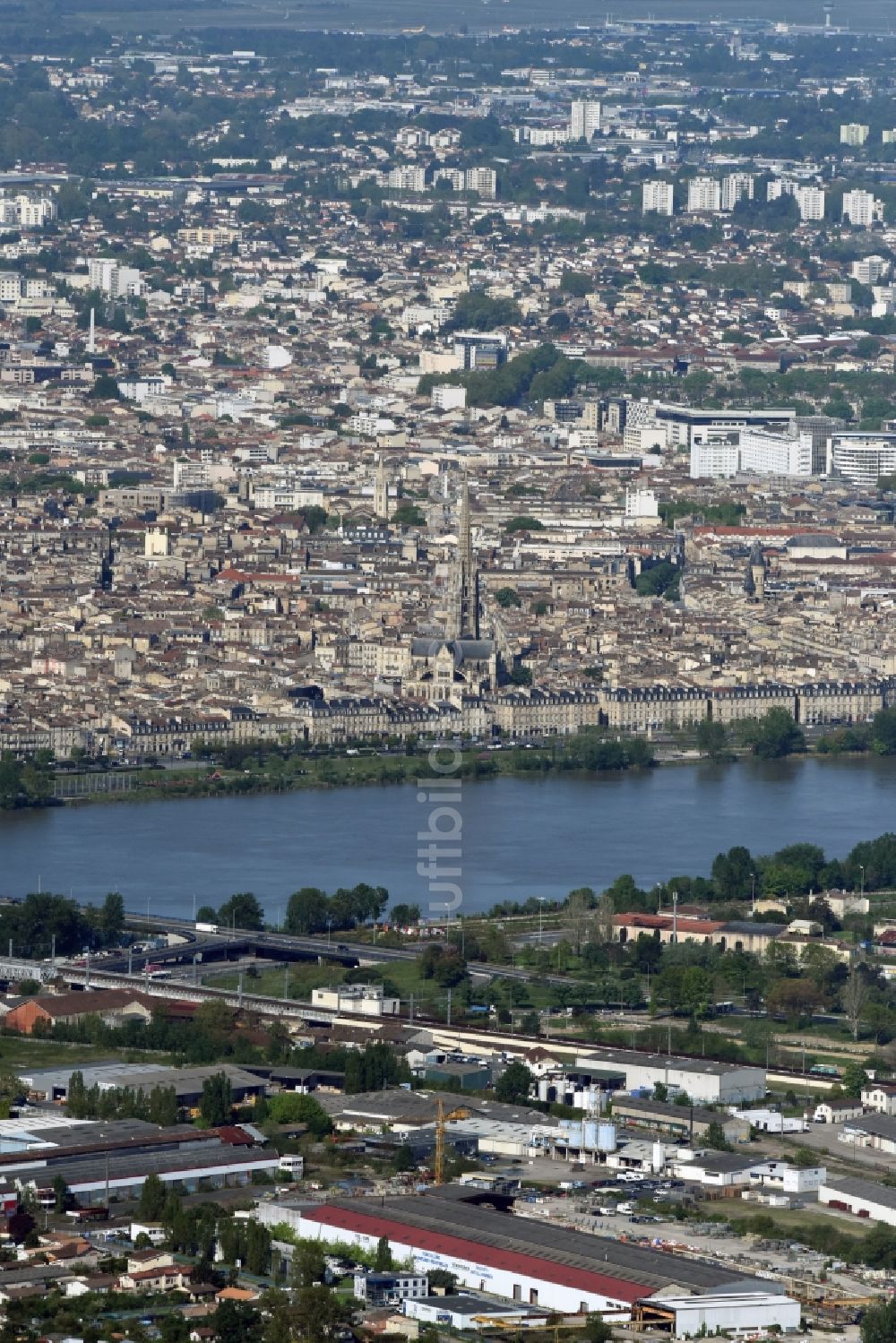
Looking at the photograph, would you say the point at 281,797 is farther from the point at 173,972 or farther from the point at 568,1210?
the point at 568,1210

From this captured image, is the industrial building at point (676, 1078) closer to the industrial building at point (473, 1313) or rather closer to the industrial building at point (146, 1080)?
the industrial building at point (146, 1080)

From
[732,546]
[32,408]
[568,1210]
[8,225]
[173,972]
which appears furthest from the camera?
[8,225]

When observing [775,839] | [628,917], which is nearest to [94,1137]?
[628,917]

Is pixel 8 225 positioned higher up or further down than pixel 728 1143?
higher up

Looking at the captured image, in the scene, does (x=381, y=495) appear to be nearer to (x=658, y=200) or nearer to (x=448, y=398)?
(x=448, y=398)

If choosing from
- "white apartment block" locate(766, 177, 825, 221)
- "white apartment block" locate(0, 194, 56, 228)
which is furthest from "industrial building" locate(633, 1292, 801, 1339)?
"white apartment block" locate(766, 177, 825, 221)

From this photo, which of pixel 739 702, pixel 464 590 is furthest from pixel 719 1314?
pixel 464 590
